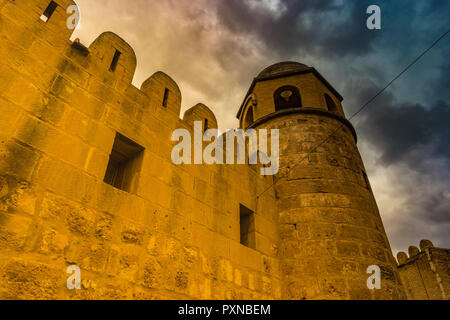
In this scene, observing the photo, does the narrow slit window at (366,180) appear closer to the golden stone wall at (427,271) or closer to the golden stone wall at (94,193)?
the golden stone wall at (94,193)

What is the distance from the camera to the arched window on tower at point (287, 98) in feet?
27.5

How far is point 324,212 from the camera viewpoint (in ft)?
16.7

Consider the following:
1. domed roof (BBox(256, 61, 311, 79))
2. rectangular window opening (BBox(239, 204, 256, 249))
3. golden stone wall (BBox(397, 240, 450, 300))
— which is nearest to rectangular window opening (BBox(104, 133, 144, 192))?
rectangular window opening (BBox(239, 204, 256, 249))

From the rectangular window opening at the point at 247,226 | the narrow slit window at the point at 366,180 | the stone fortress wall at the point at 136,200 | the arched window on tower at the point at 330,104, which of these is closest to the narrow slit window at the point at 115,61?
the stone fortress wall at the point at 136,200

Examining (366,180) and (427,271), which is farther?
(427,271)

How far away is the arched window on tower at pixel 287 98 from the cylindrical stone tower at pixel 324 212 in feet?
3.00

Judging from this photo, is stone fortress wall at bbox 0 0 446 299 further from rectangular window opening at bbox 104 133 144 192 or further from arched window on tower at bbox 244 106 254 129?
arched window on tower at bbox 244 106 254 129

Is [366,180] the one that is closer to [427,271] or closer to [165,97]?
[165,97]

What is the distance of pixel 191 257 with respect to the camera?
334 centimetres

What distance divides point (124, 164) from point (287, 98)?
21.5 feet

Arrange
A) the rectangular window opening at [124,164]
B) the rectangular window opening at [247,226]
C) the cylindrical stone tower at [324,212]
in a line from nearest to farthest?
1. the rectangular window opening at [124,164]
2. the cylindrical stone tower at [324,212]
3. the rectangular window opening at [247,226]

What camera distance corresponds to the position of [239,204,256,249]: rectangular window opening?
4.69 metres

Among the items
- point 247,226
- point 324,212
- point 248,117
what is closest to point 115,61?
point 247,226

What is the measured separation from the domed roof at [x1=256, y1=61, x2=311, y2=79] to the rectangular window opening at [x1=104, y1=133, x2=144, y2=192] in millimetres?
6024
